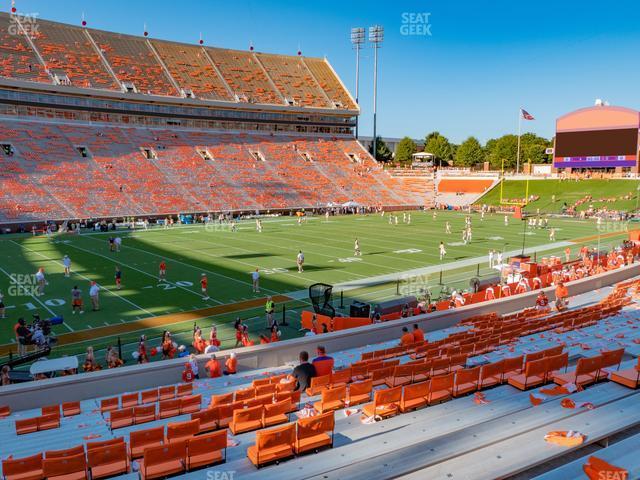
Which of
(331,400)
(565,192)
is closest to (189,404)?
(331,400)

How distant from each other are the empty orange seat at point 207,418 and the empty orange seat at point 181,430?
443 mm

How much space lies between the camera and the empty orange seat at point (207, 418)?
24.2 ft

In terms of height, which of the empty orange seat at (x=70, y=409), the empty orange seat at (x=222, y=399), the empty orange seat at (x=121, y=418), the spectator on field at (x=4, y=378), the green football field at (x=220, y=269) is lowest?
the green football field at (x=220, y=269)

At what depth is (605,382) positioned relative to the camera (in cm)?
837

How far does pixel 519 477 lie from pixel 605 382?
3.48 meters

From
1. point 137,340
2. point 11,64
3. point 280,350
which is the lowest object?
point 137,340

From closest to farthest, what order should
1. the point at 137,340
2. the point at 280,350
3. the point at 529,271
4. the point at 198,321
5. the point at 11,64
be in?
the point at 280,350, the point at 137,340, the point at 198,321, the point at 529,271, the point at 11,64

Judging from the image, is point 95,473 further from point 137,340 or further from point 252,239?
point 252,239

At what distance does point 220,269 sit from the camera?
27219mm

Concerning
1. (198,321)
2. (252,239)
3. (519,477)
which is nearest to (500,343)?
(519,477)

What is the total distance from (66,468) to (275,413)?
2800 millimetres

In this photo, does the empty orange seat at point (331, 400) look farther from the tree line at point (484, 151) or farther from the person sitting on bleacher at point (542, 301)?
the tree line at point (484, 151)

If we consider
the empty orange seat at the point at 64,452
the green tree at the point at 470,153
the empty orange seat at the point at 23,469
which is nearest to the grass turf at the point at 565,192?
the green tree at the point at 470,153

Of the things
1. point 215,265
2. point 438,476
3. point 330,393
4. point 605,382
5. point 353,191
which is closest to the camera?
point 438,476
